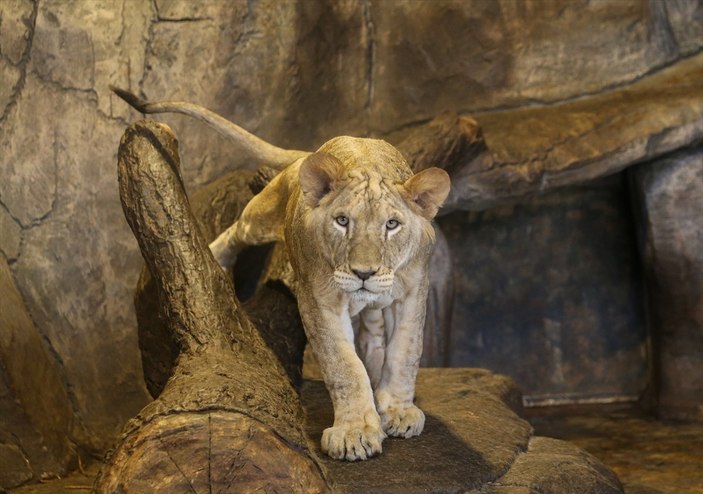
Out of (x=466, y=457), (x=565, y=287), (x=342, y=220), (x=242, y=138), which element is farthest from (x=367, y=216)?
(x=565, y=287)

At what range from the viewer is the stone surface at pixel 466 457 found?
4.02 metres

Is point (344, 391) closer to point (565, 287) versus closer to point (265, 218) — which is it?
point (265, 218)

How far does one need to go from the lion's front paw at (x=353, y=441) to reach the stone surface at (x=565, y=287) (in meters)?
3.61

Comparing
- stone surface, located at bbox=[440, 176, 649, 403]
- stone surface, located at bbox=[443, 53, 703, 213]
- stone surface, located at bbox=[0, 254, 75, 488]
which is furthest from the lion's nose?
stone surface, located at bbox=[440, 176, 649, 403]

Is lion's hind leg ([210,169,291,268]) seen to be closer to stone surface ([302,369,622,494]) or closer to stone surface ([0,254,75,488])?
stone surface ([302,369,622,494])

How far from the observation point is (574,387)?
7.67 meters

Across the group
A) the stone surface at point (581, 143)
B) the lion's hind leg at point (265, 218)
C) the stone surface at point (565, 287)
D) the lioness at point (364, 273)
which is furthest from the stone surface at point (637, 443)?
the lion's hind leg at point (265, 218)

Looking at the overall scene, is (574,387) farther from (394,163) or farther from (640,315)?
(394,163)

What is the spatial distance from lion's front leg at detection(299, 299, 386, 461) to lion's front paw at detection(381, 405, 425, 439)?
5.1 inches

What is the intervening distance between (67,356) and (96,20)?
182 cm

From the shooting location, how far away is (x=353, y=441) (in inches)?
160

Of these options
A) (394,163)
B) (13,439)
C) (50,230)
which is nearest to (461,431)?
(394,163)

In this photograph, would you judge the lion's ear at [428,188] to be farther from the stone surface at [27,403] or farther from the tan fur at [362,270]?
the stone surface at [27,403]

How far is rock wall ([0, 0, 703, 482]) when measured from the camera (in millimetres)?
5980
